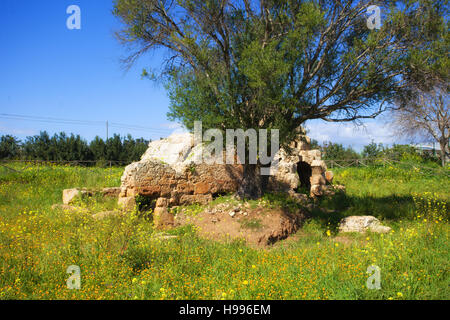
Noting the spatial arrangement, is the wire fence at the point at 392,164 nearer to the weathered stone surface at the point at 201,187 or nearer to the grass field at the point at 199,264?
the grass field at the point at 199,264

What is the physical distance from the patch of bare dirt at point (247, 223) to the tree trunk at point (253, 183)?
829 millimetres

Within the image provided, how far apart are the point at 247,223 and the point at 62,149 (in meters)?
24.3

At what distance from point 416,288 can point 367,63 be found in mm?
6530

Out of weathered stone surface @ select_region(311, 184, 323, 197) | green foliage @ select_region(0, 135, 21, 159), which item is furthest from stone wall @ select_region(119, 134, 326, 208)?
green foliage @ select_region(0, 135, 21, 159)

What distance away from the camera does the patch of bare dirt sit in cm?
858

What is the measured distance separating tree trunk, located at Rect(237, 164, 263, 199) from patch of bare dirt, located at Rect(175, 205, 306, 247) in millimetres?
829

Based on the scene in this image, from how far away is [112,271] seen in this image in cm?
543

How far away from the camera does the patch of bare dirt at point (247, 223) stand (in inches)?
338

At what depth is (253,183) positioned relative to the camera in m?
10.7

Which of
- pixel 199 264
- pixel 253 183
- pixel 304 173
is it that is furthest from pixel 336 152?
pixel 199 264

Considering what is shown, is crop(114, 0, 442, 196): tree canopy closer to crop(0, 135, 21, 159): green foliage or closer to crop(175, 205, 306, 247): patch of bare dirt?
crop(175, 205, 306, 247): patch of bare dirt

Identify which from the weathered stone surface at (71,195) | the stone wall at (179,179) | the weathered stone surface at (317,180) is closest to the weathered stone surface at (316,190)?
the weathered stone surface at (317,180)
